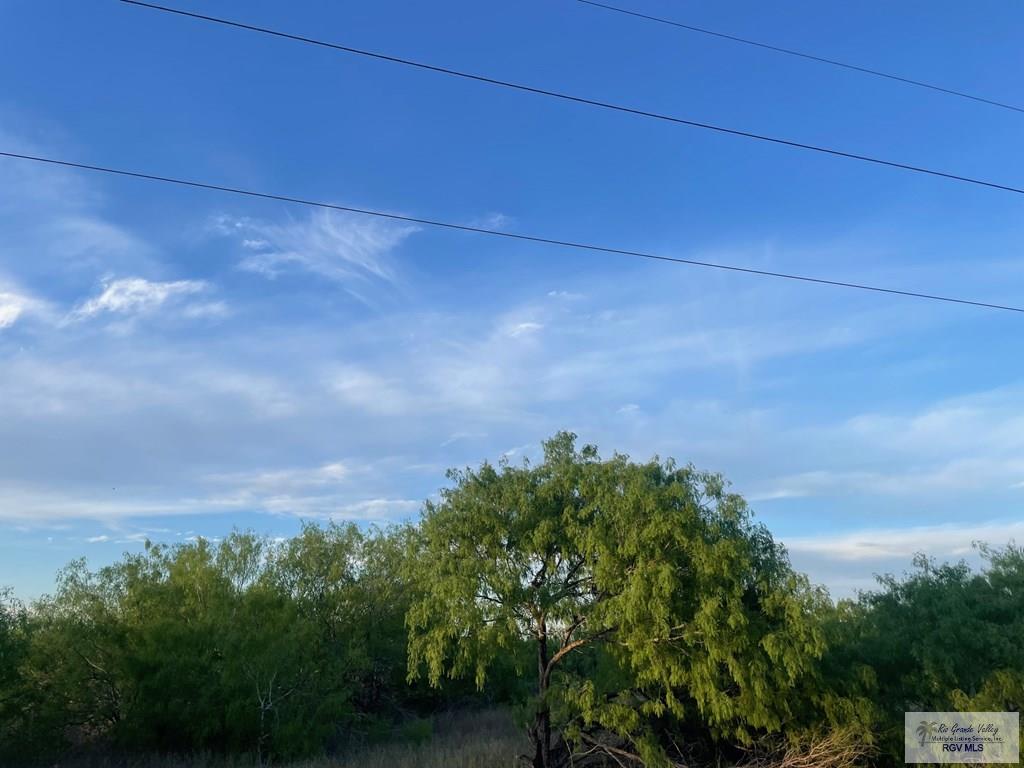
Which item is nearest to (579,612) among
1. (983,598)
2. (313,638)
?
(983,598)

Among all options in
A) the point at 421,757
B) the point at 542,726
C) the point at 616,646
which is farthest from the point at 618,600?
the point at 421,757

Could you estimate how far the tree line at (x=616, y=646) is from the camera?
51.0 feet

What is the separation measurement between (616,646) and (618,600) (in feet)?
5.20

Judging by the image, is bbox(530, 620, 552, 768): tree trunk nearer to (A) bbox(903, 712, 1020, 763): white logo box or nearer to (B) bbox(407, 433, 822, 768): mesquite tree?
(B) bbox(407, 433, 822, 768): mesquite tree

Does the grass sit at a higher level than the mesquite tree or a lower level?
lower

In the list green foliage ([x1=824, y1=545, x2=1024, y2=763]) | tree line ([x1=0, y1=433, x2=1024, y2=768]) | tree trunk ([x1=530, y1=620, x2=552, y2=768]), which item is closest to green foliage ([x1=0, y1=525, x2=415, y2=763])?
tree line ([x1=0, y1=433, x2=1024, y2=768])

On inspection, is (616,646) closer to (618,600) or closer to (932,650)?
(618,600)

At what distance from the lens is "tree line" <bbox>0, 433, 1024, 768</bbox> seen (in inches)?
612

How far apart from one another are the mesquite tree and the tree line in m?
0.05

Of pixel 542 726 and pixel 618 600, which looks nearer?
pixel 618 600

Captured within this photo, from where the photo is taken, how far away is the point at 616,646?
16.0m

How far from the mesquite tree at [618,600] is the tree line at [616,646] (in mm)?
49

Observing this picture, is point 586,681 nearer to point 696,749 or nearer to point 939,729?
point 696,749

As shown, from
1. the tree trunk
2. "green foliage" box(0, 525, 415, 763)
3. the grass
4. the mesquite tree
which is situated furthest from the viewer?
"green foliage" box(0, 525, 415, 763)
